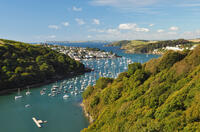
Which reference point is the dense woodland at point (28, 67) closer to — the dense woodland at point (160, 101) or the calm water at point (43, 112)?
the calm water at point (43, 112)

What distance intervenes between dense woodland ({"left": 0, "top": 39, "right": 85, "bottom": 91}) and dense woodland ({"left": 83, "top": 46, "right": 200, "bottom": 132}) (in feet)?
116

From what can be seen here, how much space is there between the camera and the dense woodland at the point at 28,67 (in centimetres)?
5891

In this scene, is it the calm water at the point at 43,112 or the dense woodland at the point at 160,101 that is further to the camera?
the calm water at the point at 43,112

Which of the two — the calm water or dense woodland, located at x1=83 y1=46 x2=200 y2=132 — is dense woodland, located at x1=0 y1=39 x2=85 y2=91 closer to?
the calm water

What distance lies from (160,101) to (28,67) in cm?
5658

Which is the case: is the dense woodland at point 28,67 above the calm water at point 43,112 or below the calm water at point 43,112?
above

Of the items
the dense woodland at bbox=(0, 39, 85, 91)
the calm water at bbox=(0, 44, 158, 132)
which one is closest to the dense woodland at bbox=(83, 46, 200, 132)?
the calm water at bbox=(0, 44, 158, 132)

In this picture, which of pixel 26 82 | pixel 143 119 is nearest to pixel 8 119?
pixel 26 82

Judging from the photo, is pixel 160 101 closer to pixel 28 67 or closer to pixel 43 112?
pixel 43 112

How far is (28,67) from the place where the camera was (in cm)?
6700

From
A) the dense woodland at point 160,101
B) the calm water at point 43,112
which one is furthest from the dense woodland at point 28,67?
the dense woodland at point 160,101

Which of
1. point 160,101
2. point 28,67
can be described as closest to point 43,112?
point 160,101

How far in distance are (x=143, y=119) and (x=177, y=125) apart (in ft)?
12.4

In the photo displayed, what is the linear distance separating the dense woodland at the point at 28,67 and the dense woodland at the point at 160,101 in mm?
35368
